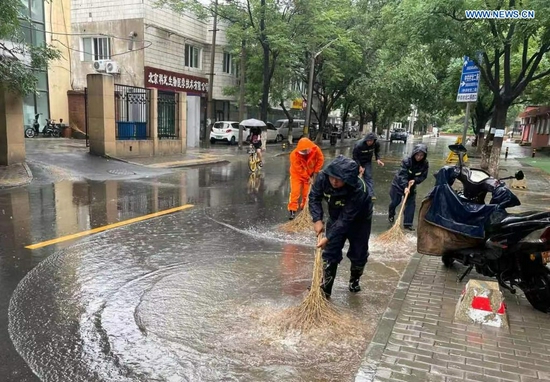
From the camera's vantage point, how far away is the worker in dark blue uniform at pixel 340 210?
13.0ft

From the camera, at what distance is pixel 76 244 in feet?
19.6

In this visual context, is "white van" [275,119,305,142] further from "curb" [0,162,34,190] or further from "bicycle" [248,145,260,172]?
"curb" [0,162,34,190]

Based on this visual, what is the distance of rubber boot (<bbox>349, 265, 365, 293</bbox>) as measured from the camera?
4641 mm

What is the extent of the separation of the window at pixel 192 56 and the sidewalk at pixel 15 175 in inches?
649

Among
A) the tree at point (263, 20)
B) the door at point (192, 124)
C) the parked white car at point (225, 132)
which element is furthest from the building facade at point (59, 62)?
the parked white car at point (225, 132)

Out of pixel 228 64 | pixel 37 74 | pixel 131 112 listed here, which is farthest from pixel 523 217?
pixel 228 64

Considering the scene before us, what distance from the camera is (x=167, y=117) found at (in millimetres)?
17797

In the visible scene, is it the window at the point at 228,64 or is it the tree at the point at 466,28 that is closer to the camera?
the tree at the point at 466,28

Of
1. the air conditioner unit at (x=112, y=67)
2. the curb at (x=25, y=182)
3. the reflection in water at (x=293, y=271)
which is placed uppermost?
the air conditioner unit at (x=112, y=67)

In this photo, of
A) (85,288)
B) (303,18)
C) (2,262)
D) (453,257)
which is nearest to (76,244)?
(2,262)

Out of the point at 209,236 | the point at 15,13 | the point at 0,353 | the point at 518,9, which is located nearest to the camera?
the point at 0,353

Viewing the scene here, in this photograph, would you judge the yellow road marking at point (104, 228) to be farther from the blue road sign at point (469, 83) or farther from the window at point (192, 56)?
the window at point (192, 56)

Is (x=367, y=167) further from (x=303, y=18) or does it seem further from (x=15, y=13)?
(x=303, y=18)

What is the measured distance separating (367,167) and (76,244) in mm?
5211
